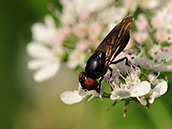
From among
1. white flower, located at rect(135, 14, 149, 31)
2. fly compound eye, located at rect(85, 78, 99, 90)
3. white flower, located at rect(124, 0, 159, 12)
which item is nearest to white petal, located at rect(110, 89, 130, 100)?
fly compound eye, located at rect(85, 78, 99, 90)

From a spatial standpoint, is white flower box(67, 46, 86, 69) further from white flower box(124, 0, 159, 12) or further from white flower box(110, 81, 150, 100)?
white flower box(110, 81, 150, 100)

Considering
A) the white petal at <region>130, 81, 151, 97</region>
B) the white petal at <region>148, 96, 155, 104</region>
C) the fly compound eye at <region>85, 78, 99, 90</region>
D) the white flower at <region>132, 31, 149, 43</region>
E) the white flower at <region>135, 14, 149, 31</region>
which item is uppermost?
the white flower at <region>135, 14, 149, 31</region>

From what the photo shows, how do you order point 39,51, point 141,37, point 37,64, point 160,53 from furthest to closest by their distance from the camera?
point 39,51, point 37,64, point 141,37, point 160,53

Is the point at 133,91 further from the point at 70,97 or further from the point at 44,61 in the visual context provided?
the point at 44,61

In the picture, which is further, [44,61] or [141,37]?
[44,61]

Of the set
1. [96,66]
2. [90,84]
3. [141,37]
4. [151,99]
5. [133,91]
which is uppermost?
[141,37]

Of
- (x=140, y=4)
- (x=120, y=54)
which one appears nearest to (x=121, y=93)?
(x=120, y=54)
